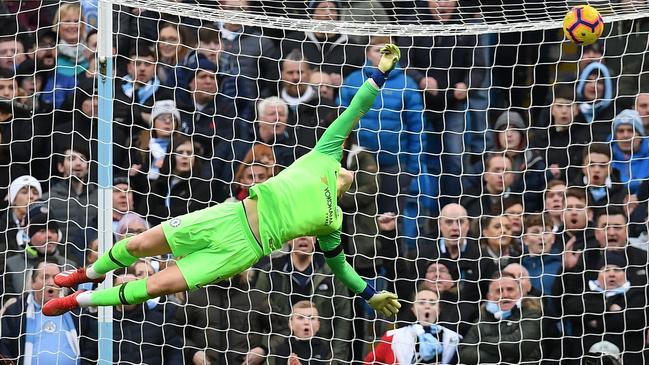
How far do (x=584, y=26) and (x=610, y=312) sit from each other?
2.06 m

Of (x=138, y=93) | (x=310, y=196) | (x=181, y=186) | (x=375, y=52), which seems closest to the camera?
(x=310, y=196)

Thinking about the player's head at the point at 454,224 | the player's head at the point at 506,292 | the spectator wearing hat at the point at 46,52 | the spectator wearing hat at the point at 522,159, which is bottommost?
the player's head at the point at 506,292

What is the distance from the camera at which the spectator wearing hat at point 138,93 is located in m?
8.99

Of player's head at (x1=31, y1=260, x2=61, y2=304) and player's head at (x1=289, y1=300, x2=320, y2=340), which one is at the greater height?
player's head at (x1=31, y1=260, x2=61, y2=304)

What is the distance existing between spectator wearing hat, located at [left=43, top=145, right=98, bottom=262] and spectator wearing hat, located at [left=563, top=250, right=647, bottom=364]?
3.32 meters

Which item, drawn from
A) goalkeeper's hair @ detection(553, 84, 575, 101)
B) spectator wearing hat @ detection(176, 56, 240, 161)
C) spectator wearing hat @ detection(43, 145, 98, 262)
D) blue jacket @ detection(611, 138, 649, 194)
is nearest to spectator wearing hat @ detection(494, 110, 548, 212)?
goalkeeper's hair @ detection(553, 84, 575, 101)

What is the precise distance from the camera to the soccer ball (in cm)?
753

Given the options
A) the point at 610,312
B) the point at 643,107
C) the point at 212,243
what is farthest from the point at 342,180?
the point at 643,107

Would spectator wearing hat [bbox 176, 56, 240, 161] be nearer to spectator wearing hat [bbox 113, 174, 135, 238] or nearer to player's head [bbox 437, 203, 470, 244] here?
spectator wearing hat [bbox 113, 174, 135, 238]

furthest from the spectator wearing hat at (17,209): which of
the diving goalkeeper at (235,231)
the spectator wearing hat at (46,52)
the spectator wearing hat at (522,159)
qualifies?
the spectator wearing hat at (522,159)

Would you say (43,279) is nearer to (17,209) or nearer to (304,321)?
(17,209)

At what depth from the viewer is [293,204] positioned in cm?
695

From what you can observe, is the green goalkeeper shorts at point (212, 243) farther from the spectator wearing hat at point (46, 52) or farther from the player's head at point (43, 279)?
the spectator wearing hat at point (46, 52)

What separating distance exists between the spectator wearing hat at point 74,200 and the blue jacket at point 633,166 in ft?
12.1
